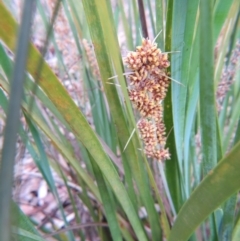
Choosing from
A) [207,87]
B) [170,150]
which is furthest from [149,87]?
[170,150]

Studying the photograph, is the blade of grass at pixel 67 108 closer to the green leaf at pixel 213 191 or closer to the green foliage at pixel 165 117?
the green foliage at pixel 165 117

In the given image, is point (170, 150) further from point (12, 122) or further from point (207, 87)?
point (12, 122)

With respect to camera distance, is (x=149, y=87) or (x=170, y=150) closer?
(x=149, y=87)

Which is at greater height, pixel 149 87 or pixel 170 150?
pixel 149 87

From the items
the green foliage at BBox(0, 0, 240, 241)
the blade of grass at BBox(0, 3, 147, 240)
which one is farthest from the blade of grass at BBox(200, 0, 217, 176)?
the blade of grass at BBox(0, 3, 147, 240)

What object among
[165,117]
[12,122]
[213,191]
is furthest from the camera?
[165,117]

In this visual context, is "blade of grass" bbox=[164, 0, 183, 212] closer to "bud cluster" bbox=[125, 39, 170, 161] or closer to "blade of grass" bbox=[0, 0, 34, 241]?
"bud cluster" bbox=[125, 39, 170, 161]

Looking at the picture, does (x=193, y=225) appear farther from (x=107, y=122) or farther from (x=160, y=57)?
(x=107, y=122)

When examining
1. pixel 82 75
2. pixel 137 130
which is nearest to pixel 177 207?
pixel 137 130

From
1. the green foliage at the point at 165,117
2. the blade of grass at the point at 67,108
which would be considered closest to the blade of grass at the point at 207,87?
the green foliage at the point at 165,117
